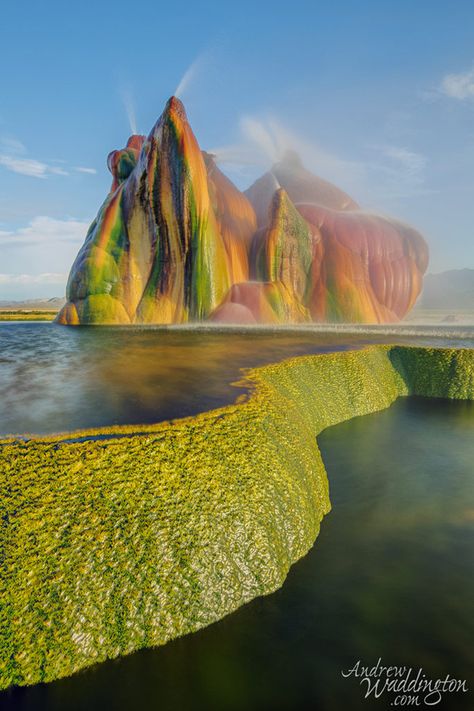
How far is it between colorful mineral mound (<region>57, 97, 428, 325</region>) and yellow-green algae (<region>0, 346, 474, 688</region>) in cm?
2697

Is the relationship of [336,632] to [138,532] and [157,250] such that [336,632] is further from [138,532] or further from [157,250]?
[157,250]

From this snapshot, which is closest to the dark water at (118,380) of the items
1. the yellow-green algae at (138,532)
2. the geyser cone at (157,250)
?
the yellow-green algae at (138,532)

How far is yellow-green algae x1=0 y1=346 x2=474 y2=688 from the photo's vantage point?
4.02 metres

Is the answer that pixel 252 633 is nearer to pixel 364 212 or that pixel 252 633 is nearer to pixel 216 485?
pixel 216 485

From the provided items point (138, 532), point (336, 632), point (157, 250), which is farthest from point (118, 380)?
point (157, 250)

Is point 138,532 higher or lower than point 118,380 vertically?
lower

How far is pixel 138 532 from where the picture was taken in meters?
4.59

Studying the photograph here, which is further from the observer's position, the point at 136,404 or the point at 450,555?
the point at 136,404

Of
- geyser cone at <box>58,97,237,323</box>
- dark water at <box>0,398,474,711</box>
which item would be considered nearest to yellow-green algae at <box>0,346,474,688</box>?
dark water at <box>0,398,474,711</box>

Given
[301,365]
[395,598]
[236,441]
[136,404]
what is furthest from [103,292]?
[395,598]

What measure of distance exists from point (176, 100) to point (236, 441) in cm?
3110

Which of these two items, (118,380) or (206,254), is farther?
(206,254)

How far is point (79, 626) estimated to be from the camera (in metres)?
4.05

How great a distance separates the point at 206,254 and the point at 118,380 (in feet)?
77.9
